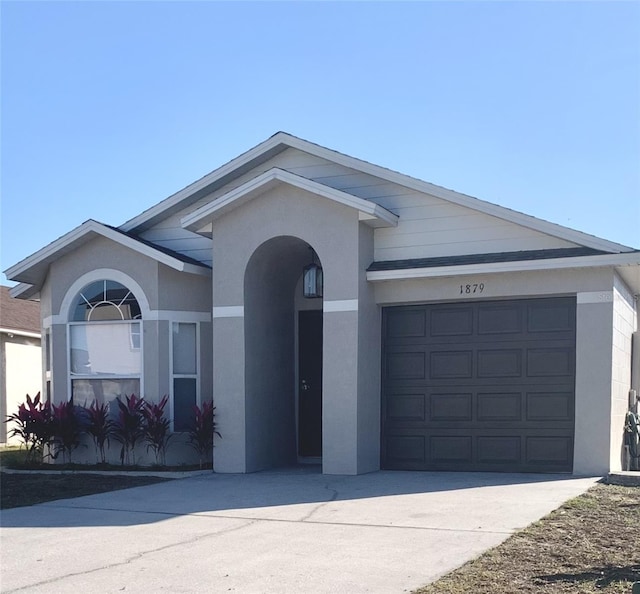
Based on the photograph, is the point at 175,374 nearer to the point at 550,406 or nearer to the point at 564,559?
the point at 550,406

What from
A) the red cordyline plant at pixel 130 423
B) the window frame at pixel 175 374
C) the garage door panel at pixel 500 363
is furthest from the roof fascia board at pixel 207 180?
the garage door panel at pixel 500 363

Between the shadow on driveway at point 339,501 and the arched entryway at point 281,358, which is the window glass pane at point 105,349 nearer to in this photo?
the arched entryway at point 281,358

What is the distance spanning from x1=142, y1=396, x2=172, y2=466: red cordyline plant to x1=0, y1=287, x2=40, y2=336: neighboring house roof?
8.98 meters

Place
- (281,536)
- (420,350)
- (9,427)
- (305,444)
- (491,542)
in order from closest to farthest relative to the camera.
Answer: (491,542) → (281,536) → (420,350) → (305,444) → (9,427)

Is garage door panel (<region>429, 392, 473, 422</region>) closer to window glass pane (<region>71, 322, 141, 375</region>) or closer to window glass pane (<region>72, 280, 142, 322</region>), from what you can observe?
window glass pane (<region>71, 322, 141, 375</region>)

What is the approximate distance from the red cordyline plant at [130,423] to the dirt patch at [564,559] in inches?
299

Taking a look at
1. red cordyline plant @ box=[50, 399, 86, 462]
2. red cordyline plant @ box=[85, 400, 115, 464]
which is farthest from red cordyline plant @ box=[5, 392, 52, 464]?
red cordyline plant @ box=[85, 400, 115, 464]

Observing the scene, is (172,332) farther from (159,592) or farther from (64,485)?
(159,592)

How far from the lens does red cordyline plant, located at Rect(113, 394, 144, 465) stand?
561 inches

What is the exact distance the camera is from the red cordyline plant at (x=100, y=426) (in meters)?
14.5

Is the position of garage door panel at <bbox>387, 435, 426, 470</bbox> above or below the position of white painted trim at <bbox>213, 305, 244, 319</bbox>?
below

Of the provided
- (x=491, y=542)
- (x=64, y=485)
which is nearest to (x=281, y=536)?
(x=491, y=542)

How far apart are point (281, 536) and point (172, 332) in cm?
722

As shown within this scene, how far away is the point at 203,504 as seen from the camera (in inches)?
409
